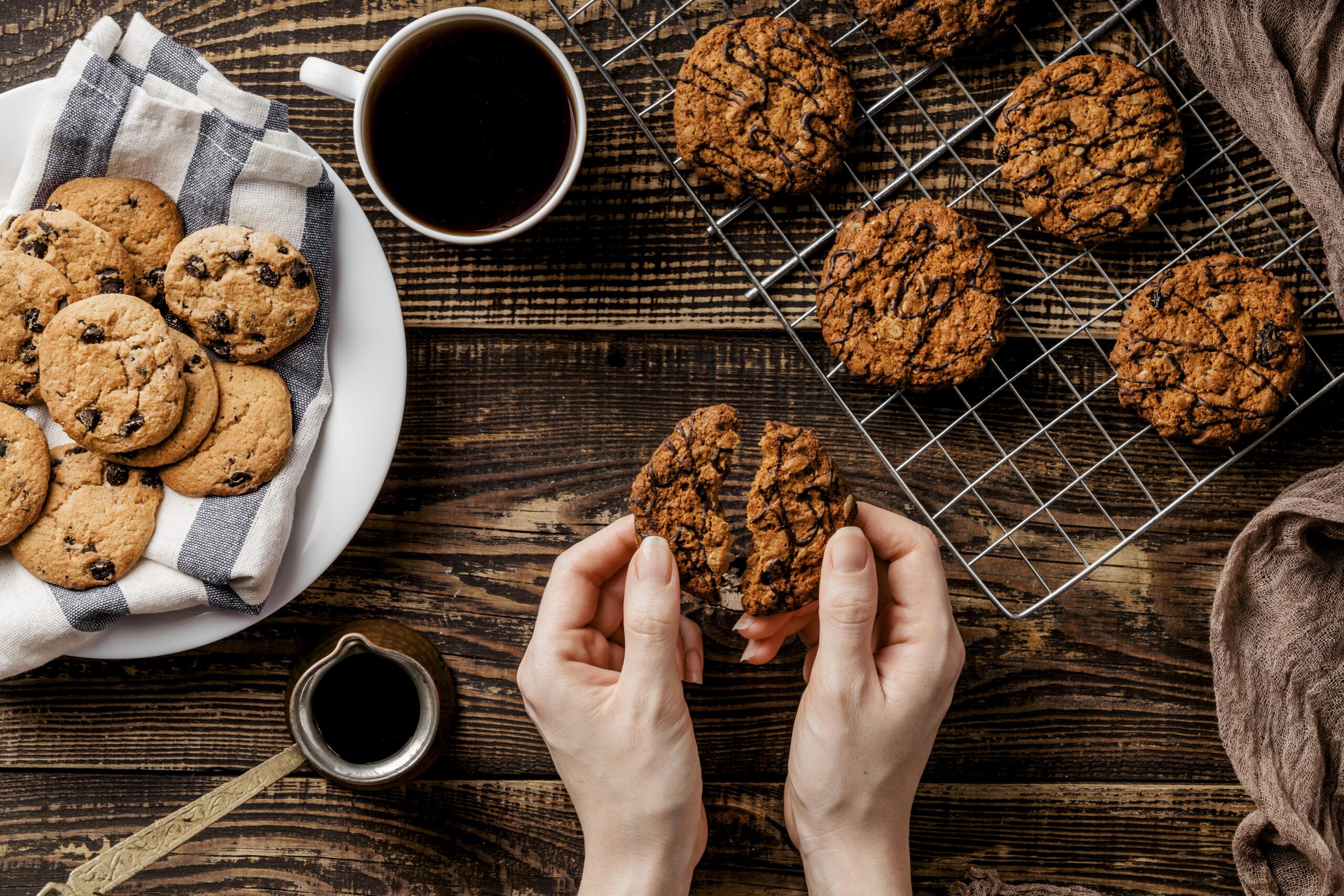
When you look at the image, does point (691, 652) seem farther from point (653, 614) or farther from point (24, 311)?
point (24, 311)

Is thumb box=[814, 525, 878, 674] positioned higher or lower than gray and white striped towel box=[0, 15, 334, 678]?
lower

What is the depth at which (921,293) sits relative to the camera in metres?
1.42

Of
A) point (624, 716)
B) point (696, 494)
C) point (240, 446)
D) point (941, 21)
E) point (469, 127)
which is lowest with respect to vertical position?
point (624, 716)

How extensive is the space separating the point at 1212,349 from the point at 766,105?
2.76ft

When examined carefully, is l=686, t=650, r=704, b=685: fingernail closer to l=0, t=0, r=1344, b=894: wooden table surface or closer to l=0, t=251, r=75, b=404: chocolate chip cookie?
l=0, t=0, r=1344, b=894: wooden table surface

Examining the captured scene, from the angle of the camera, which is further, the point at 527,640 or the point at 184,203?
the point at 527,640

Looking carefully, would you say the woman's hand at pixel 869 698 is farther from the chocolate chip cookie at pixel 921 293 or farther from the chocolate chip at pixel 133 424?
the chocolate chip at pixel 133 424

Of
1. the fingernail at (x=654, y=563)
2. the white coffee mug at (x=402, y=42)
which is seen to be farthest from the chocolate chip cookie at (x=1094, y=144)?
the fingernail at (x=654, y=563)

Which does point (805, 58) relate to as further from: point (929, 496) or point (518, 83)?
point (929, 496)

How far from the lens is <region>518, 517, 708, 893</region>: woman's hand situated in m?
1.18

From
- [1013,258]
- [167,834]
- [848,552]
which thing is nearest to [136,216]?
[167,834]

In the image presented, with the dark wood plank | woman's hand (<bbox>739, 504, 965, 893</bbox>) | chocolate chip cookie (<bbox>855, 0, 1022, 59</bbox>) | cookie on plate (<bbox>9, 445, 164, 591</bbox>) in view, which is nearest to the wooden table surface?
the dark wood plank

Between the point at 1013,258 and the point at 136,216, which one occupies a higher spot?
the point at 136,216

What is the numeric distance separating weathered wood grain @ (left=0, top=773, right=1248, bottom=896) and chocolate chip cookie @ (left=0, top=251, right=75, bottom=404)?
78cm
